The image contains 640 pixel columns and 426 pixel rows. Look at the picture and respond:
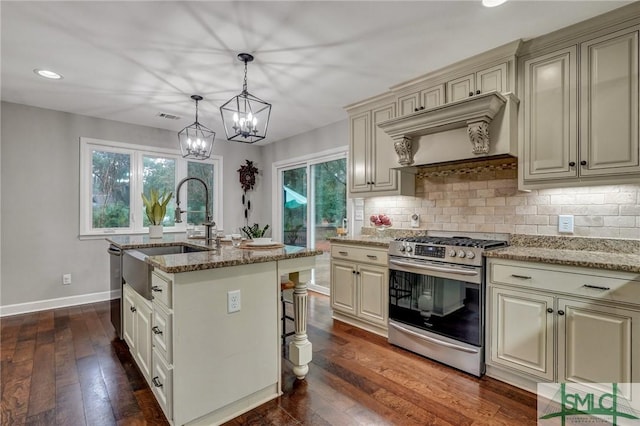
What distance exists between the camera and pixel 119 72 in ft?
9.43

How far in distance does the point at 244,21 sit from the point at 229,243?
1721 millimetres

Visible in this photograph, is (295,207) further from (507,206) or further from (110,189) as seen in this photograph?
(507,206)

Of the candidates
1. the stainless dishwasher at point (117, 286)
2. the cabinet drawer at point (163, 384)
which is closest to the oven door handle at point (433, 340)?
the cabinet drawer at point (163, 384)

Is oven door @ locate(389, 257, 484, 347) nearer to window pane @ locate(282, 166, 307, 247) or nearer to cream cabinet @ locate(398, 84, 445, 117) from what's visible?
cream cabinet @ locate(398, 84, 445, 117)

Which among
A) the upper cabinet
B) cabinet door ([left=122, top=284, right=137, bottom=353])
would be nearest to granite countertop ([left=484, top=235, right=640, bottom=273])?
the upper cabinet

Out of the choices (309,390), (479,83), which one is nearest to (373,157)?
(479,83)

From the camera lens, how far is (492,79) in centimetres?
253

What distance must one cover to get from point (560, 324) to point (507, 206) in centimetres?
108

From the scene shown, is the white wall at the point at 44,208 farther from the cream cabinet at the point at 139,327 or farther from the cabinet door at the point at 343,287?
the cabinet door at the point at 343,287

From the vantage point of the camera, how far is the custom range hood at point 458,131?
2.42 metres

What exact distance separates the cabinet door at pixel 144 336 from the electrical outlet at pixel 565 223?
3016mm

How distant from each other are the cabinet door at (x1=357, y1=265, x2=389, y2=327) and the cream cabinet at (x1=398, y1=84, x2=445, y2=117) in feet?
5.18

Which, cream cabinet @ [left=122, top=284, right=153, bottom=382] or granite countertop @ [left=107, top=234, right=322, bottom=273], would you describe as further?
cream cabinet @ [left=122, top=284, right=153, bottom=382]

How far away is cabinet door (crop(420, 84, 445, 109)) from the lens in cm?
283
